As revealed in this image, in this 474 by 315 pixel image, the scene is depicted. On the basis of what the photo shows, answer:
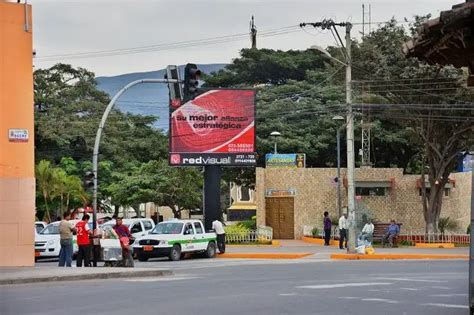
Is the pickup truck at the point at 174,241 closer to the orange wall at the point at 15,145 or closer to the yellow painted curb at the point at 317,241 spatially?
the orange wall at the point at 15,145

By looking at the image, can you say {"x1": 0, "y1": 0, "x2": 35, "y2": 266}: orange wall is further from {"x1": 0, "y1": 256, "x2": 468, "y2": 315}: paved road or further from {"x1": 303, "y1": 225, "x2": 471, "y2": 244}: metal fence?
{"x1": 303, "y1": 225, "x2": 471, "y2": 244}: metal fence

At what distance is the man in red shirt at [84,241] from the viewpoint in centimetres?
2716

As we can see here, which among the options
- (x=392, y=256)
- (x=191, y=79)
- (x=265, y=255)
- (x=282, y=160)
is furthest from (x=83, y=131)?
(x=191, y=79)

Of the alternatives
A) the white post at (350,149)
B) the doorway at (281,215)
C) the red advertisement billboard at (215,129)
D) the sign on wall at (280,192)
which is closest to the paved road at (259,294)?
the white post at (350,149)

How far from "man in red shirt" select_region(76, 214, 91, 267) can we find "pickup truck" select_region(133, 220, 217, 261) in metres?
8.08

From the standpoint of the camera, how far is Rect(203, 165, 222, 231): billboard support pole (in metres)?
44.7

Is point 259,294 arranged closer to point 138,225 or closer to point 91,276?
point 91,276

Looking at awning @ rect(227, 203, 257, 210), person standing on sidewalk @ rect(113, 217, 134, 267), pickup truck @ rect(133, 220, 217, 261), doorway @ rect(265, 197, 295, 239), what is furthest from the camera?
awning @ rect(227, 203, 257, 210)

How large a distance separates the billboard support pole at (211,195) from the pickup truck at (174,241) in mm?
6083

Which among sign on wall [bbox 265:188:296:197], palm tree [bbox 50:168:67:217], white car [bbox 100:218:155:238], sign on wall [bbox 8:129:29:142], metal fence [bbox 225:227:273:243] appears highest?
sign on wall [bbox 8:129:29:142]

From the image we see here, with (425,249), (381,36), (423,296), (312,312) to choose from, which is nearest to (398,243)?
(425,249)

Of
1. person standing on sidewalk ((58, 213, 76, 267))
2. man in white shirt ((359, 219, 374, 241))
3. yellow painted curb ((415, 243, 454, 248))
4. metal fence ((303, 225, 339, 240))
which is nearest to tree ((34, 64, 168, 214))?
metal fence ((303, 225, 339, 240))

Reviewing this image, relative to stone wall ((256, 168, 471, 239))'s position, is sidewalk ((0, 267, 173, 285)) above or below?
below

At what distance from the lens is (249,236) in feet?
158
